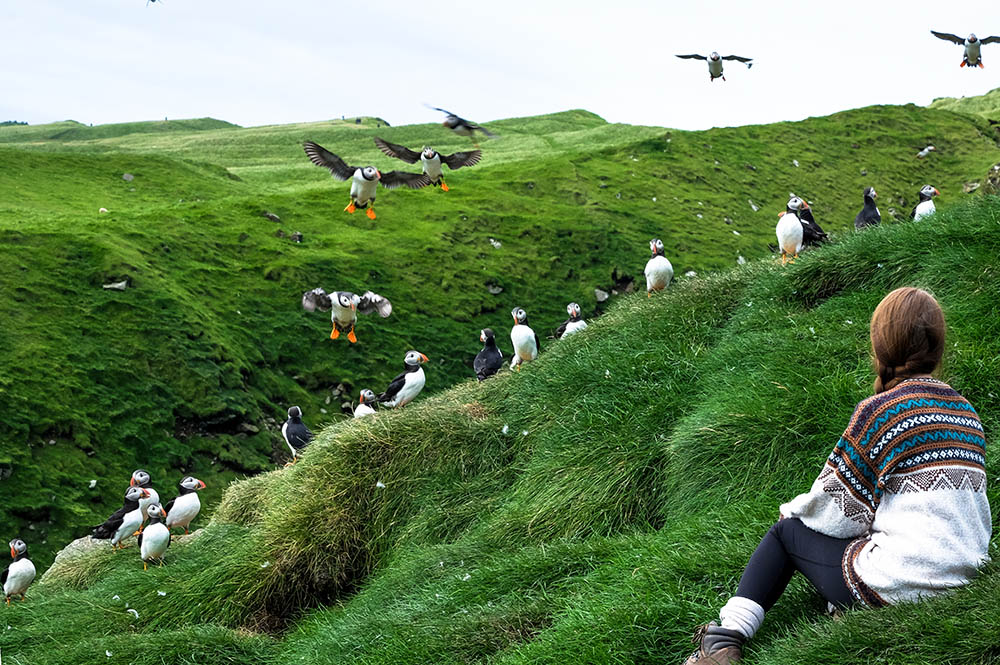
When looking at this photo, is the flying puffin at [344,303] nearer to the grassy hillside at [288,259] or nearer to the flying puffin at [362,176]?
the flying puffin at [362,176]

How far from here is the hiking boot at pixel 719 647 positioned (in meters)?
3.61

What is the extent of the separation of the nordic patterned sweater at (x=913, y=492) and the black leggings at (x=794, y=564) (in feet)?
0.19

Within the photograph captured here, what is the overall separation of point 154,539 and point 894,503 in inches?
320

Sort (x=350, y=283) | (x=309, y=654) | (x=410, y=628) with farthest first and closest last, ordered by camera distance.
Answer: (x=350, y=283) → (x=309, y=654) → (x=410, y=628)

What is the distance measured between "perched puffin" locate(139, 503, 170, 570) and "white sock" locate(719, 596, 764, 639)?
289 inches

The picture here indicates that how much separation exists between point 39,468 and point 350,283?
10.2 meters

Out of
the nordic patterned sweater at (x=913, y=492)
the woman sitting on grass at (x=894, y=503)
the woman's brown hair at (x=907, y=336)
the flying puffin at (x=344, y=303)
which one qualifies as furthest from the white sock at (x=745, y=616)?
the flying puffin at (x=344, y=303)

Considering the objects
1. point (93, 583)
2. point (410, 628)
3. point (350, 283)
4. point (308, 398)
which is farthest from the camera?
point (350, 283)

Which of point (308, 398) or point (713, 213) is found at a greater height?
point (713, 213)

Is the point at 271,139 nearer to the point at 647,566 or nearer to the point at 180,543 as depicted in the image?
the point at 180,543

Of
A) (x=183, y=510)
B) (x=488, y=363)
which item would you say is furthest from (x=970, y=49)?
(x=183, y=510)

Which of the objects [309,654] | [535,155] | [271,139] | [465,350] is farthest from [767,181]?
[309,654]

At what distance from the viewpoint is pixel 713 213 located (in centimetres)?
3044

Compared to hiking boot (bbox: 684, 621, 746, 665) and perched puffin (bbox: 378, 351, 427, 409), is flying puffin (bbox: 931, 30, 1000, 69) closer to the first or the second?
perched puffin (bbox: 378, 351, 427, 409)
